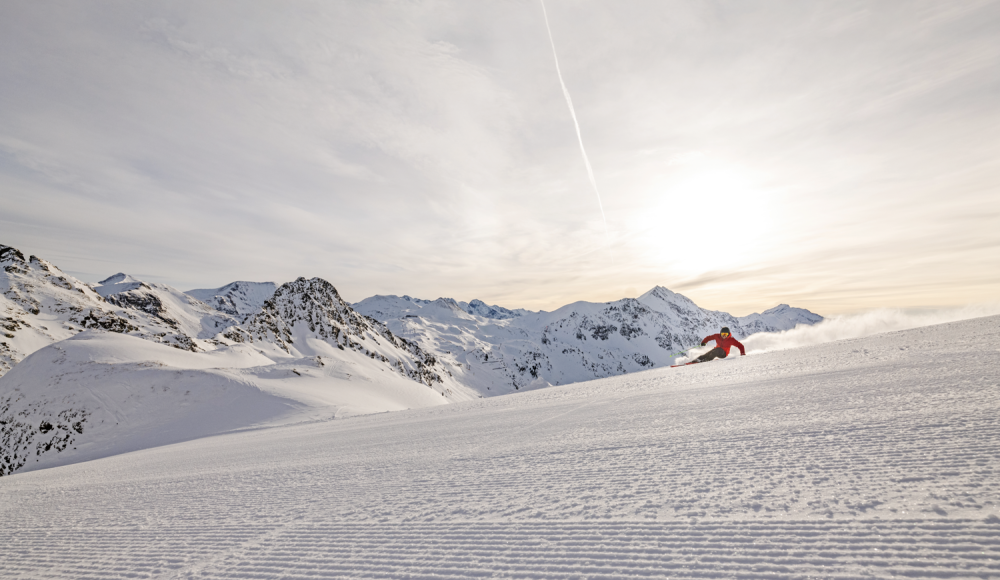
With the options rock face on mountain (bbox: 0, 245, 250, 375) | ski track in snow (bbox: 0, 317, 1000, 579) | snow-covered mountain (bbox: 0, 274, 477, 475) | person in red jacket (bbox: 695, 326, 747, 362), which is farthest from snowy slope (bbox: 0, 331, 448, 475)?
person in red jacket (bbox: 695, 326, 747, 362)

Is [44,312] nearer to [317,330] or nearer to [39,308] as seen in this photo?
[39,308]

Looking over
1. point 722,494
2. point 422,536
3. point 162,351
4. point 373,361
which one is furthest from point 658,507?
point 373,361

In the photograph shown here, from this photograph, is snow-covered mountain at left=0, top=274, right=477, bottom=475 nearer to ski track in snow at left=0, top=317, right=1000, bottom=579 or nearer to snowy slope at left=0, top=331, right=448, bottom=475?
snowy slope at left=0, top=331, right=448, bottom=475

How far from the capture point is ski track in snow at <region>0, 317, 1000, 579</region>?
3.23 metres

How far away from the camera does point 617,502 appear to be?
14.8 ft

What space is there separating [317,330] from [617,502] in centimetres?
9503

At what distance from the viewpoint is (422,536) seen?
440 cm

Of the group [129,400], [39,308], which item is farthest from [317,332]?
[129,400]

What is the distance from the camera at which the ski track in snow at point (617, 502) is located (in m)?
3.23

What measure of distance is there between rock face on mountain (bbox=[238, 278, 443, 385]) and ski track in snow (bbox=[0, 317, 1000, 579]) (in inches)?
2782

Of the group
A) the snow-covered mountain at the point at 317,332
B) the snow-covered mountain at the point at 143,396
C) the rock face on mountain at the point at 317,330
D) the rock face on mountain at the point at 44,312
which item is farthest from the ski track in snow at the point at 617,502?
the rock face on mountain at the point at 317,330

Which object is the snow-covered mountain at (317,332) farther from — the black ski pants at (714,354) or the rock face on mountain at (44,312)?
the black ski pants at (714,354)

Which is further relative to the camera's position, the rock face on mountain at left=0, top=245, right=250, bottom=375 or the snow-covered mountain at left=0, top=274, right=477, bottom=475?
the rock face on mountain at left=0, top=245, right=250, bottom=375

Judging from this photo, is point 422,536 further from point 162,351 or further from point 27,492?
point 162,351
